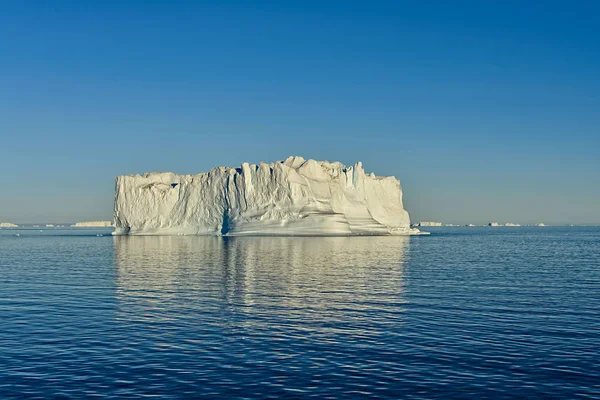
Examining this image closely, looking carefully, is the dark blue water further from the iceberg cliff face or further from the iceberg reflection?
the iceberg cliff face

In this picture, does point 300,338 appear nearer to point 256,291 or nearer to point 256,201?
point 256,291

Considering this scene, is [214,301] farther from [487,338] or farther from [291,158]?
[291,158]

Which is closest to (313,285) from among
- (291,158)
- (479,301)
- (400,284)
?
(400,284)

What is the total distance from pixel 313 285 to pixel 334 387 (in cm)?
1708

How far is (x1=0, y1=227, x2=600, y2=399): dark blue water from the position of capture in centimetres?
1154

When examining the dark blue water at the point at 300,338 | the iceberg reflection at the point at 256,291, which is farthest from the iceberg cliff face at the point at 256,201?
the dark blue water at the point at 300,338

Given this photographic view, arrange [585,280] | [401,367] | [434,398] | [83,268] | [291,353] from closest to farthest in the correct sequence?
[434,398], [401,367], [291,353], [585,280], [83,268]

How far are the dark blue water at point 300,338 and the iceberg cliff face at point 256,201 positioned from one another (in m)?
63.8

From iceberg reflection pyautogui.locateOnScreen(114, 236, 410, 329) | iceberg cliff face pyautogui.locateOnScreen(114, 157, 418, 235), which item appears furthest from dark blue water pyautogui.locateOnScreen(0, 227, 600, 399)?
iceberg cliff face pyautogui.locateOnScreen(114, 157, 418, 235)

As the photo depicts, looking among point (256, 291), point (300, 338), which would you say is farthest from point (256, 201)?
point (300, 338)

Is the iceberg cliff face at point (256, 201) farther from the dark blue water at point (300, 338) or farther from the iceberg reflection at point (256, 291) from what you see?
the dark blue water at point (300, 338)

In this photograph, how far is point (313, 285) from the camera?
93.3ft

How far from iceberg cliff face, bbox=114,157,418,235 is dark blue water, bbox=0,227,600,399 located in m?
63.8

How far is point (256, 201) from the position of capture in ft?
312
